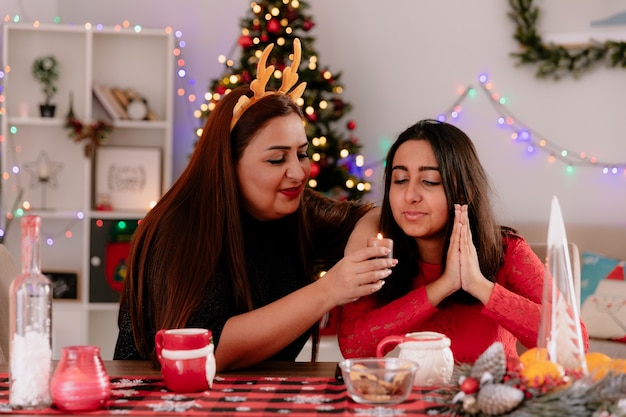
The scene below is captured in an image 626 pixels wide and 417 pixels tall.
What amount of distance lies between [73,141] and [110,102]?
34cm

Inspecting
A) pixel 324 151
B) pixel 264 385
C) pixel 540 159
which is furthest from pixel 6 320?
pixel 540 159

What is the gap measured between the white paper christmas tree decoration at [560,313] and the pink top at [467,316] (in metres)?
0.48

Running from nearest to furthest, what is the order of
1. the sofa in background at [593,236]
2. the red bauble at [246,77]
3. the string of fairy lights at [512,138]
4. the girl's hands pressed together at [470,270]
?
the girl's hands pressed together at [470,270] < the red bauble at [246,77] < the sofa in background at [593,236] < the string of fairy lights at [512,138]

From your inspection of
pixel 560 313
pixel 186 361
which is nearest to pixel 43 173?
pixel 186 361

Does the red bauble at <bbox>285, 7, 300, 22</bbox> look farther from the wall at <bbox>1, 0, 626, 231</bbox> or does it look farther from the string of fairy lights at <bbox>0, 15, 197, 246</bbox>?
the string of fairy lights at <bbox>0, 15, 197, 246</bbox>

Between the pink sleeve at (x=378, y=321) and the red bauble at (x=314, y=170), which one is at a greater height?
the red bauble at (x=314, y=170)

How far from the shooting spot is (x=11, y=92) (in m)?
4.60

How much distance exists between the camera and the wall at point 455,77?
4.57 metres

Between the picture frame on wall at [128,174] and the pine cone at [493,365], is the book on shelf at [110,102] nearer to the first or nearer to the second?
the picture frame on wall at [128,174]

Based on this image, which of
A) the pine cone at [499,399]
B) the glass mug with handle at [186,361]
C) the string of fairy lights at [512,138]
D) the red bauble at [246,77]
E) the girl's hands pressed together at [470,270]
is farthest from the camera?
the string of fairy lights at [512,138]

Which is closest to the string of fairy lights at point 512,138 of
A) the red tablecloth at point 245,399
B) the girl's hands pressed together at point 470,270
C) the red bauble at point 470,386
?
the girl's hands pressed together at point 470,270

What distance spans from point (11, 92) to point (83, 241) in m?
0.91

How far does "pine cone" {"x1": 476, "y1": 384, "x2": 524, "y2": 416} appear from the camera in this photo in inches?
48.3

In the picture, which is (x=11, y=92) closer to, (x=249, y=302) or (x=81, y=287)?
(x=81, y=287)
